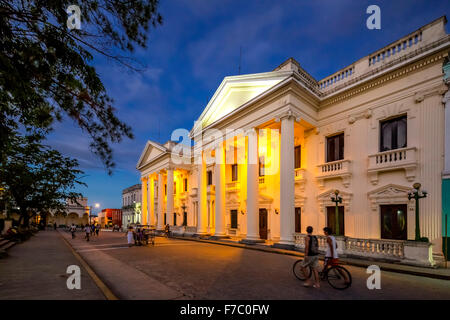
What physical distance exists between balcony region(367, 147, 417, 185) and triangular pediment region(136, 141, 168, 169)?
880 inches

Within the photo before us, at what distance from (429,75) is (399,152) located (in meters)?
3.78

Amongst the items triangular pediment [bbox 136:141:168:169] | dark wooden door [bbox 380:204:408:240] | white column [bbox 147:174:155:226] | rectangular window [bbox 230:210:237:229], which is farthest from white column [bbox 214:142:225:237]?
white column [bbox 147:174:155:226]

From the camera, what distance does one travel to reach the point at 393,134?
1274cm

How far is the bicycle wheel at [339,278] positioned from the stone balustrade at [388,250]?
5.02 metres

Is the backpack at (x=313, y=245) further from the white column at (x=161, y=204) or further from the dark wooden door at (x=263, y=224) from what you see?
the white column at (x=161, y=204)

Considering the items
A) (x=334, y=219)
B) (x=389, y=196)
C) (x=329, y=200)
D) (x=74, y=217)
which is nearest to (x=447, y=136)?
(x=389, y=196)

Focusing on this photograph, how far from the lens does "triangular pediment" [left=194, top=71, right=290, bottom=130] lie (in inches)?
651

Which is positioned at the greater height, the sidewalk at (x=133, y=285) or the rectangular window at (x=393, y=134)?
the rectangular window at (x=393, y=134)

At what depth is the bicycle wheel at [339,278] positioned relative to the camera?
632 centimetres

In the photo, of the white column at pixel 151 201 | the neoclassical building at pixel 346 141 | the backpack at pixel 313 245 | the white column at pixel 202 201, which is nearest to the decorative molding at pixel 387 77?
the neoclassical building at pixel 346 141

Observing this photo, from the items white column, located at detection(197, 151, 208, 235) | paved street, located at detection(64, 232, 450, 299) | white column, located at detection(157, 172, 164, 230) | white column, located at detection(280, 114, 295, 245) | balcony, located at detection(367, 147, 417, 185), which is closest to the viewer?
paved street, located at detection(64, 232, 450, 299)

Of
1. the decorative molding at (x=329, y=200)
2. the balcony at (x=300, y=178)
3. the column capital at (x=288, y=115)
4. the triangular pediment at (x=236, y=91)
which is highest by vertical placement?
the triangular pediment at (x=236, y=91)

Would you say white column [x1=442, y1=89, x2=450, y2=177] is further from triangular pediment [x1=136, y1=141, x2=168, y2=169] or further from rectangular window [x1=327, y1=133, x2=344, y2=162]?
triangular pediment [x1=136, y1=141, x2=168, y2=169]
